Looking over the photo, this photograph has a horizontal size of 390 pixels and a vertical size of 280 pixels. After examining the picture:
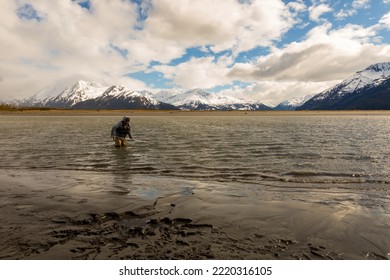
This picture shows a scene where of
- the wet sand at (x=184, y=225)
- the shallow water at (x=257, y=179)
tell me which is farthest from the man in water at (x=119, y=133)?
the wet sand at (x=184, y=225)

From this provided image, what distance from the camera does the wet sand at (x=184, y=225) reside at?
21.7ft

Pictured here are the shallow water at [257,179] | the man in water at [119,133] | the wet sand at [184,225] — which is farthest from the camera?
the man in water at [119,133]

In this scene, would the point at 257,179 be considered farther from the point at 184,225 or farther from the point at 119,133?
the point at 119,133

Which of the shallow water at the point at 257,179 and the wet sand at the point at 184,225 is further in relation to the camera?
the shallow water at the point at 257,179

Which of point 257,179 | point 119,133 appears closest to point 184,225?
point 257,179

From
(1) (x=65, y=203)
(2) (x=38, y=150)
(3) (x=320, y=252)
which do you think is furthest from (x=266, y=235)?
(2) (x=38, y=150)

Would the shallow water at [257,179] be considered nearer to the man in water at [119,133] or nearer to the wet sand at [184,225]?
the wet sand at [184,225]

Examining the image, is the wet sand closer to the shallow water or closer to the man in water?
the shallow water

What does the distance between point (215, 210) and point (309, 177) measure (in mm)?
7230

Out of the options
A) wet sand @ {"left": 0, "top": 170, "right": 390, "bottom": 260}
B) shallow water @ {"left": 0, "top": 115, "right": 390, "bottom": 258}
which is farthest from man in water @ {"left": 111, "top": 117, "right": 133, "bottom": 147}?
wet sand @ {"left": 0, "top": 170, "right": 390, "bottom": 260}

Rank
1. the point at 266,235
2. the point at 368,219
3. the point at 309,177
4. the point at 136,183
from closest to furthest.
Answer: the point at 266,235 → the point at 368,219 → the point at 136,183 → the point at 309,177

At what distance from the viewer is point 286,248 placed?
6859mm
